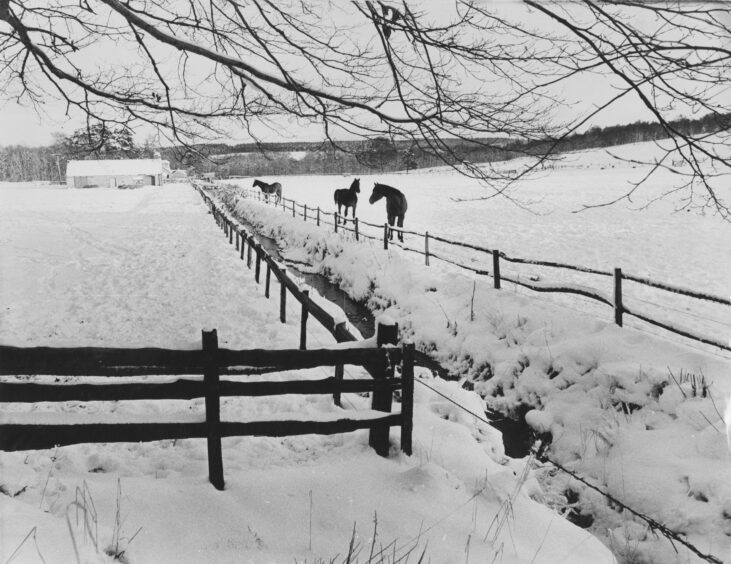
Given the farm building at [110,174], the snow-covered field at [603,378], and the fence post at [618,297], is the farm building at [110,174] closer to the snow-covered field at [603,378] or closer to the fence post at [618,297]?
the snow-covered field at [603,378]

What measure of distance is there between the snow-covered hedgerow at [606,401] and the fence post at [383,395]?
1.72m

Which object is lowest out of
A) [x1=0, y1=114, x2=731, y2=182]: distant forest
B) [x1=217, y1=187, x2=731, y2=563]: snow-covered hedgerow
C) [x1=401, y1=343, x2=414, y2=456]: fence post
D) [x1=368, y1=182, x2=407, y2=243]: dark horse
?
[x1=217, y1=187, x2=731, y2=563]: snow-covered hedgerow

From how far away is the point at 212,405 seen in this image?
3.37 m

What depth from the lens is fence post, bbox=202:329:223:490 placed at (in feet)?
11.0

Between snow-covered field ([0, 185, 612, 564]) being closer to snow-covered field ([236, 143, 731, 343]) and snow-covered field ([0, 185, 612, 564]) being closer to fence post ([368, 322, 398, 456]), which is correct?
fence post ([368, 322, 398, 456])

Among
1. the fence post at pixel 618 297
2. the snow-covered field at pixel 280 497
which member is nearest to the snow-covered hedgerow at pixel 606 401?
the fence post at pixel 618 297

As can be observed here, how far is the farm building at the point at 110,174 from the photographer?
7444cm

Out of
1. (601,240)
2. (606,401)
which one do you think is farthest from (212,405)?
(601,240)

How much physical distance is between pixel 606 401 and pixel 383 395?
2820 millimetres

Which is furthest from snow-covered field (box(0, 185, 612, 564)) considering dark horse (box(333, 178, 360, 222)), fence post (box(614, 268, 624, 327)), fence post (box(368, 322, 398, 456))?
dark horse (box(333, 178, 360, 222))

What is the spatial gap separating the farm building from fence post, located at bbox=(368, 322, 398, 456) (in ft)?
259

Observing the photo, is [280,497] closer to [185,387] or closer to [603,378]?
[185,387]

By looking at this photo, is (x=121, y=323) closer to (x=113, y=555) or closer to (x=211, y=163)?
(x=211, y=163)

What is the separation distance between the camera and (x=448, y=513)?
3320mm
